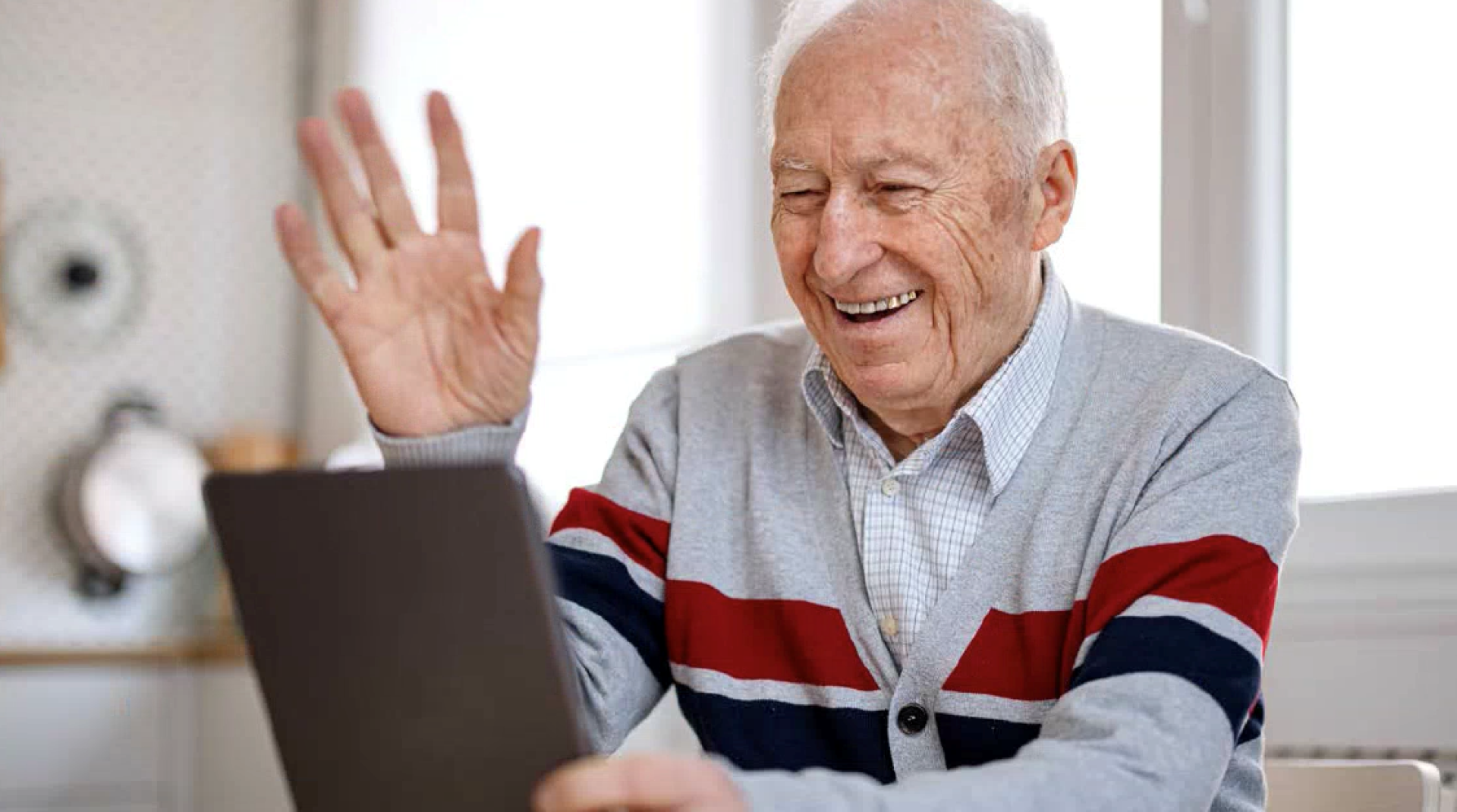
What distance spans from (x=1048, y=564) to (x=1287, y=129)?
92cm

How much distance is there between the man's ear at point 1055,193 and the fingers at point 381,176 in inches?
20.4

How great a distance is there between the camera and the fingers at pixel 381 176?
118 centimetres

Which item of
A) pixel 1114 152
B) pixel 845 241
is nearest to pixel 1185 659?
pixel 845 241

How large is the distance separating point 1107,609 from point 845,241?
364 mm

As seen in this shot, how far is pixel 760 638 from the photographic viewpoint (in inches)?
53.3

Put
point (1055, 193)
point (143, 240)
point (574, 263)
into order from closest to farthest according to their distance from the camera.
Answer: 1. point (1055, 193)
2. point (574, 263)
3. point (143, 240)

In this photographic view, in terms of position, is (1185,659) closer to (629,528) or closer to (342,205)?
(629,528)

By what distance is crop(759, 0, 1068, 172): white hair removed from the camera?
1305 mm

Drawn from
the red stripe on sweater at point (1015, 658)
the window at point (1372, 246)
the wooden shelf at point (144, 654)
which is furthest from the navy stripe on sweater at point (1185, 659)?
the wooden shelf at point (144, 654)

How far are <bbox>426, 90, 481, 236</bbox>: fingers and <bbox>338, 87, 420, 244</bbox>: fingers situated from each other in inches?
1.0

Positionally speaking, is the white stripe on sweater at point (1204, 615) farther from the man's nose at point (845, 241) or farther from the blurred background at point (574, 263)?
the blurred background at point (574, 263)

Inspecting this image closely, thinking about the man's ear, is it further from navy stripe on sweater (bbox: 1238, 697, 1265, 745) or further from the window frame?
the window frame

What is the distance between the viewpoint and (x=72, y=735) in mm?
3205

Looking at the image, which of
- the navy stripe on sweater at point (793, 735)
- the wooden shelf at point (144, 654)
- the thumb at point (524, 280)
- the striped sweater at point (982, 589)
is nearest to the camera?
the striped sweater at point (982, 589)
